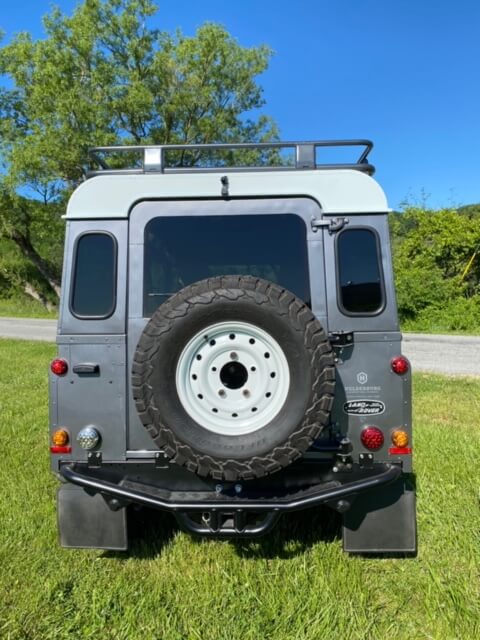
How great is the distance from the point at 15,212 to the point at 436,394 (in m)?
20.6

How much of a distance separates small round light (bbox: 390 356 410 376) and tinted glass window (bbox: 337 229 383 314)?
0.34m

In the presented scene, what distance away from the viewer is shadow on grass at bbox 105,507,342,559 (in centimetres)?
306

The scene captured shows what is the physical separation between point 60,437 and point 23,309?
27.3m

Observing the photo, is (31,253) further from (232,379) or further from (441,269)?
(232,379)

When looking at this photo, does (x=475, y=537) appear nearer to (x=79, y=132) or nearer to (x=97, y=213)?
(x=97, y=213)

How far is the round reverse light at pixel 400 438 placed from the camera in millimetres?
2729

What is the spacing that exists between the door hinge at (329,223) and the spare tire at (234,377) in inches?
23.3

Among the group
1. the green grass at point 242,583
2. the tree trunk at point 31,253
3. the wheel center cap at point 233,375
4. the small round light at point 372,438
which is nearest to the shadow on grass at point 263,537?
the green grass at point 242,583

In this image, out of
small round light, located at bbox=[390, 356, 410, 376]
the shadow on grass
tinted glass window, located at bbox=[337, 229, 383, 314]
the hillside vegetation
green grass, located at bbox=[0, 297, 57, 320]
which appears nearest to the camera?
small round light, located at bbox=[390, 356, 410, 376]

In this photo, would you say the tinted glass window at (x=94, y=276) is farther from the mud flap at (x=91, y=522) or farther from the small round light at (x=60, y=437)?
the mud flap at (x=91, y=522)

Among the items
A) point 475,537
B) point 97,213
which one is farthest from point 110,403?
point 475,537

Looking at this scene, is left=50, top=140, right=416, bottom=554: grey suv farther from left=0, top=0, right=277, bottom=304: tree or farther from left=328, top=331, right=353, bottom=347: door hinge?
left=0, top=0, right=277, bottom=304: tree

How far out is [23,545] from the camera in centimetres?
312

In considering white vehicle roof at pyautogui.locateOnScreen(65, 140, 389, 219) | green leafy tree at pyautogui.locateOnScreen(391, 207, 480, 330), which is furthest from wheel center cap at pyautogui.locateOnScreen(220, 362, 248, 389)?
green leafy tree at pyautogui.locateOnScreen(391, 207, 480, 330)
